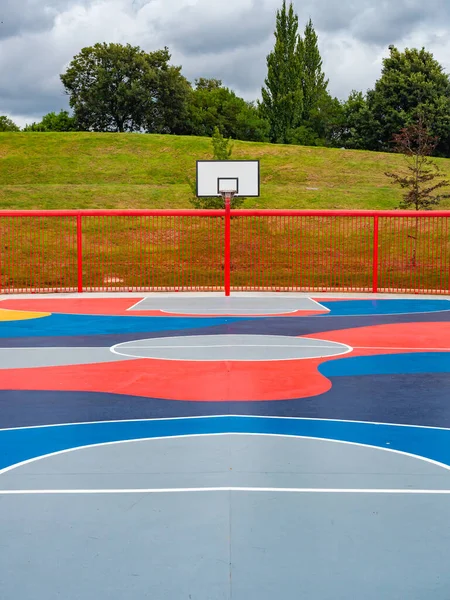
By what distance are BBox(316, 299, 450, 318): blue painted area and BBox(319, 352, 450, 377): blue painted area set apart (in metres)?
4.54

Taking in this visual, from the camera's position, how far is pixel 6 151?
41.2 metres

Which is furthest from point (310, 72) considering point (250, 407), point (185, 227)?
point (250, 407)

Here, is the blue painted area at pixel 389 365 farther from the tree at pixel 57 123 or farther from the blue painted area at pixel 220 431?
the tree at pixel 57 123

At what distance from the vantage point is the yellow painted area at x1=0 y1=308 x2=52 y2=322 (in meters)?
14.1

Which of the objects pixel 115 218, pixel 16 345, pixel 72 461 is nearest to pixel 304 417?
pixel 72 461

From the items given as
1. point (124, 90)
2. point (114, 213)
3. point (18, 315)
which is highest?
point (124, 90)

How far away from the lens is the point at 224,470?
494 centimetres

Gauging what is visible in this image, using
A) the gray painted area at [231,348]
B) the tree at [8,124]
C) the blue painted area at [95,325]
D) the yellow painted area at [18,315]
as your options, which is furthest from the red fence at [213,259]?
the tree at [8,124]

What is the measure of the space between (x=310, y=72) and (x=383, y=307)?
46700 millimetres

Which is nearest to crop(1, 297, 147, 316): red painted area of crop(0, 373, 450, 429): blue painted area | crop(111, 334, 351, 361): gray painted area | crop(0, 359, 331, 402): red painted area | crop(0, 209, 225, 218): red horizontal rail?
crop(0, 209, 225, 218): red horizontal rail

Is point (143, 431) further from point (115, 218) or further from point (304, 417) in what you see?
point (115, 218)

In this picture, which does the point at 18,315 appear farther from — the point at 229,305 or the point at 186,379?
the point at 186,379

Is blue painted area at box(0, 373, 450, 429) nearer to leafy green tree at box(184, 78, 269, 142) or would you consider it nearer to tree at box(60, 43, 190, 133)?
leafy green tree at box(184, 78, 269, 142)

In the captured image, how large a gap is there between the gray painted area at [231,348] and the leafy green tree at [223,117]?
42.7 meters
